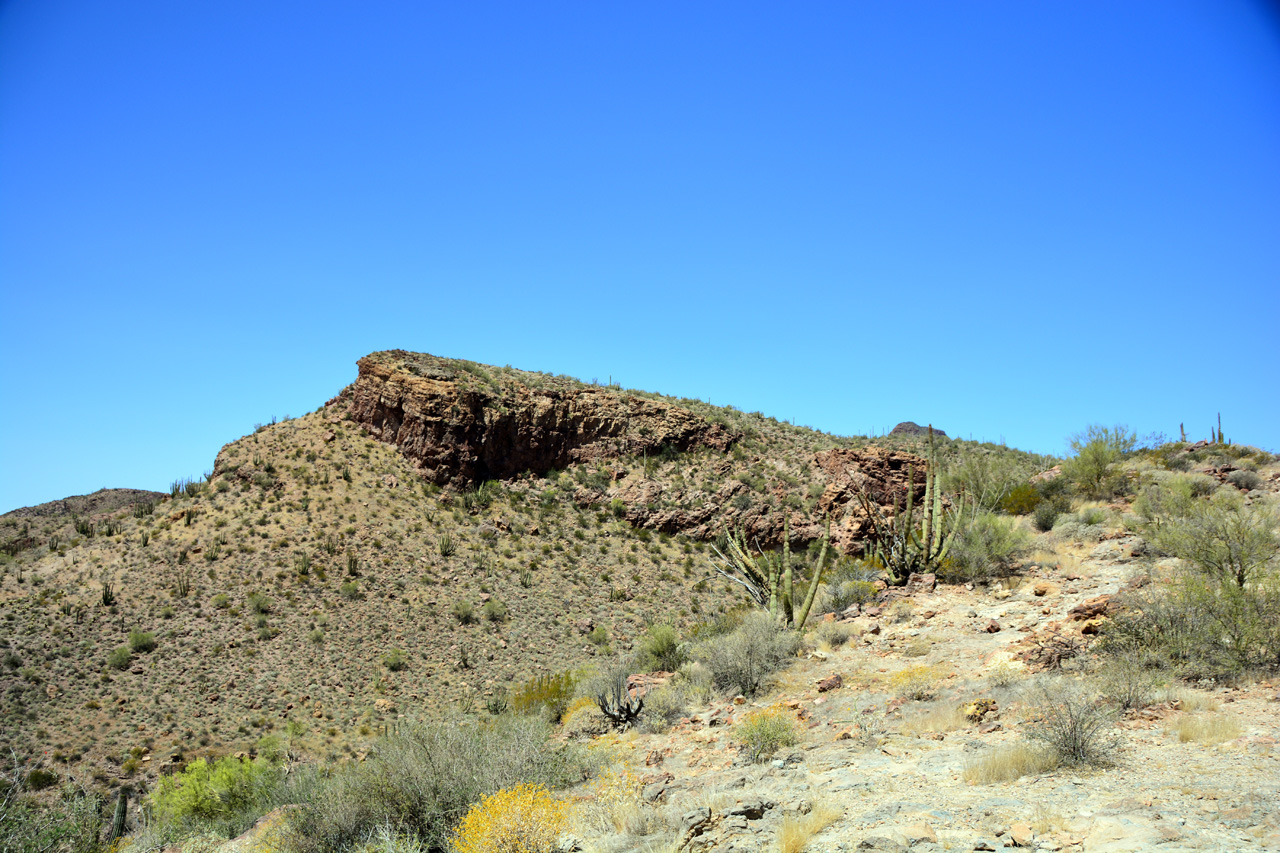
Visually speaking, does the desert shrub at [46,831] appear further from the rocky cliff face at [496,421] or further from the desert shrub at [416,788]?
the rocky cliff face at [496,421]

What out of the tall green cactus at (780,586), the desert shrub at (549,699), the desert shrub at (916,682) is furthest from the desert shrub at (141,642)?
the desert shrub at (916,682)

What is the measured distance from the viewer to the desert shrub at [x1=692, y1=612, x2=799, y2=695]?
1370 cm

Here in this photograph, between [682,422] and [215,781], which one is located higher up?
[682,422]

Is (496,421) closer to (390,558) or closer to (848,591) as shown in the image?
(390,558)

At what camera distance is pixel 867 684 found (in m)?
12.0

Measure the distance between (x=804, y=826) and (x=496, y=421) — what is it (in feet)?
114

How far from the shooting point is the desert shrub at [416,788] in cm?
892

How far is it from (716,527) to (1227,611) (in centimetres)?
2948

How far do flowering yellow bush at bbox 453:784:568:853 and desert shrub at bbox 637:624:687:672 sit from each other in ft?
35.1

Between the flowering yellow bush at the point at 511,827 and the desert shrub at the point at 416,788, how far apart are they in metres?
0.83

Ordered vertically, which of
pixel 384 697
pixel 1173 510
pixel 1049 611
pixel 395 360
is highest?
pixel 395 360

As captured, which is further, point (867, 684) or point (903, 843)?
point (867, 684)

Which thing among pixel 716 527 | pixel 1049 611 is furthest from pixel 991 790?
pixel 716 527

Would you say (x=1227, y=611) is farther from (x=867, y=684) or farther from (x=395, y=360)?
(x=395, y=360)
